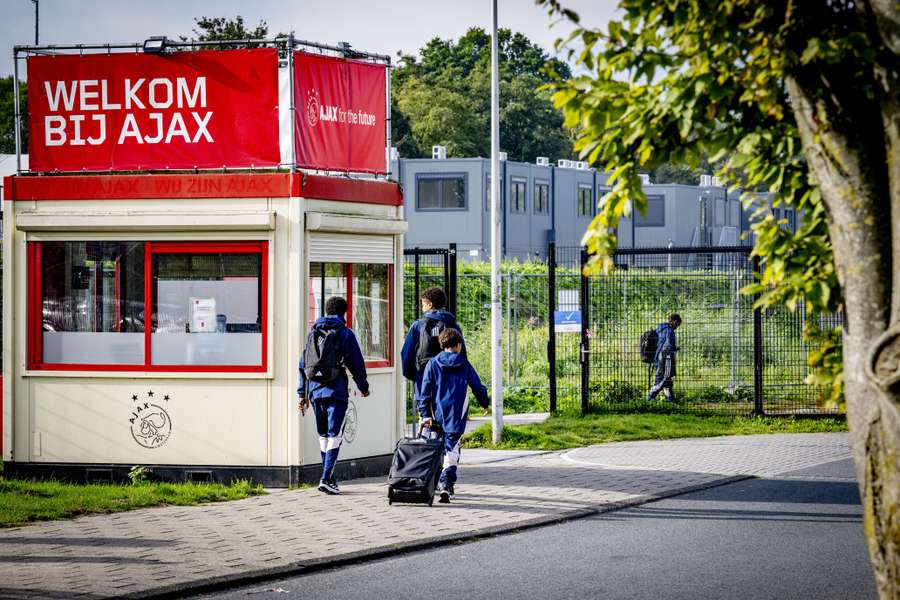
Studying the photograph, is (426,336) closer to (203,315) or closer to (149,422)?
(203,315)

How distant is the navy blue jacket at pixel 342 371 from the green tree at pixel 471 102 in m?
47.5

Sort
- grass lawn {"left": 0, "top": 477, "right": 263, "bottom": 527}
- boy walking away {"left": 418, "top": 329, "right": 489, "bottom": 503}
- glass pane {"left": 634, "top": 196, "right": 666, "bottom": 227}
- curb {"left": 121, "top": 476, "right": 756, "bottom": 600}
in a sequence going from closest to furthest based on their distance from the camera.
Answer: curb {"left": 121, "top": 476, "right": 756, "bottom": 600}
grass lawn {"left": 0, "top": 477, "right": 263, "bottom": 527}
boy walking away {"left": 418, "top": 329, "right": 489, "bottom": 503}
glass pane {"left": 634, "top": 196, "right": 666, "bottom": 227}

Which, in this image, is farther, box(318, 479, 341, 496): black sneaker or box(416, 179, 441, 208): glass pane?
box(416, 179, 441, 208): glass pane

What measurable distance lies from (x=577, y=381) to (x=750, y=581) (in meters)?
12.8

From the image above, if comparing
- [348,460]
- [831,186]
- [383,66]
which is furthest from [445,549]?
[383,66]

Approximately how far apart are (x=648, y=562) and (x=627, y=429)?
30.9ft

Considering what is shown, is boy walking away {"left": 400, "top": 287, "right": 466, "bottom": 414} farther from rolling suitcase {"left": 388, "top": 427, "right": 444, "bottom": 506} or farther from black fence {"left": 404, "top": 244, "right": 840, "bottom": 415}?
black fence {"left": 404, "top": 244, "right": 840, "bottom": 415}

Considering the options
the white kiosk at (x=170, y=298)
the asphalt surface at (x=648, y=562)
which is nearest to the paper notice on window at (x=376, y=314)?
the white kiosk at (x=170, y=298)

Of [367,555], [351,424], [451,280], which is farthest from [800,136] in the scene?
[451,280]

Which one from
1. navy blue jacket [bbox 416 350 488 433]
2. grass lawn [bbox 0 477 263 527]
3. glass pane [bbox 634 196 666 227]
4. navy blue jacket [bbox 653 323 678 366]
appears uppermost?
glass pane [bbox 634 196 666 227]

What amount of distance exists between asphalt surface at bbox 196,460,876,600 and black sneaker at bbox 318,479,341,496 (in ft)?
8.27

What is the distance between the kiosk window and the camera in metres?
13.5

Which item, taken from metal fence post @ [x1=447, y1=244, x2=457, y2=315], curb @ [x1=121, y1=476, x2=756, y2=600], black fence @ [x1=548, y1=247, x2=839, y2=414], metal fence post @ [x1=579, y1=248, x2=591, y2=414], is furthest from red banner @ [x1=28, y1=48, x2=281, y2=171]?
black fence @ [x1=548, y1=247, x2=839, y2=414]

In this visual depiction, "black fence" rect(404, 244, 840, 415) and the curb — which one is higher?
"black fence" rect(404, 244, 840, 415)
